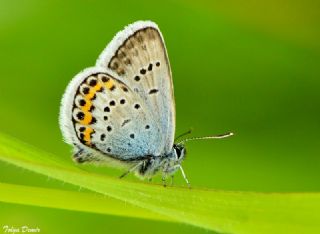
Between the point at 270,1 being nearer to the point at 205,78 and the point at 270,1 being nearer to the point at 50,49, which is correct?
the point at 205,78

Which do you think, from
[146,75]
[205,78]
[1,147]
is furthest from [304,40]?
[1,147]

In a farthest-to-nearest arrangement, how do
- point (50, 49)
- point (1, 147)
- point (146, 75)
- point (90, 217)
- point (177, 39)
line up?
point (177, 39) < point (50, 49) < point (146, 75) < point (90, 217) < point (1, 147)

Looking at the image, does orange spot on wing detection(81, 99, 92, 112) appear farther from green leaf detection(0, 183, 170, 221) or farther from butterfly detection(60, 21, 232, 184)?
green leaf detection(0, 183, 170, 221)

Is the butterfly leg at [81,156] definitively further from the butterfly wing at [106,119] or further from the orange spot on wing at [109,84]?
the orange spot on wing at [109,84]

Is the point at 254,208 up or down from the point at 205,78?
down

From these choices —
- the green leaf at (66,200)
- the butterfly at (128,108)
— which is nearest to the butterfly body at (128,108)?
the butterfly at (128,108)

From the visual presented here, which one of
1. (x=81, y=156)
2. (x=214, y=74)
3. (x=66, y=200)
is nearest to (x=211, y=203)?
(x=66, y=200)

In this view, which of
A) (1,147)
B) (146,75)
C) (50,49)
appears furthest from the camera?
(50,49)

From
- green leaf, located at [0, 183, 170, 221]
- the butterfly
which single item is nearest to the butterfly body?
the butterfly
